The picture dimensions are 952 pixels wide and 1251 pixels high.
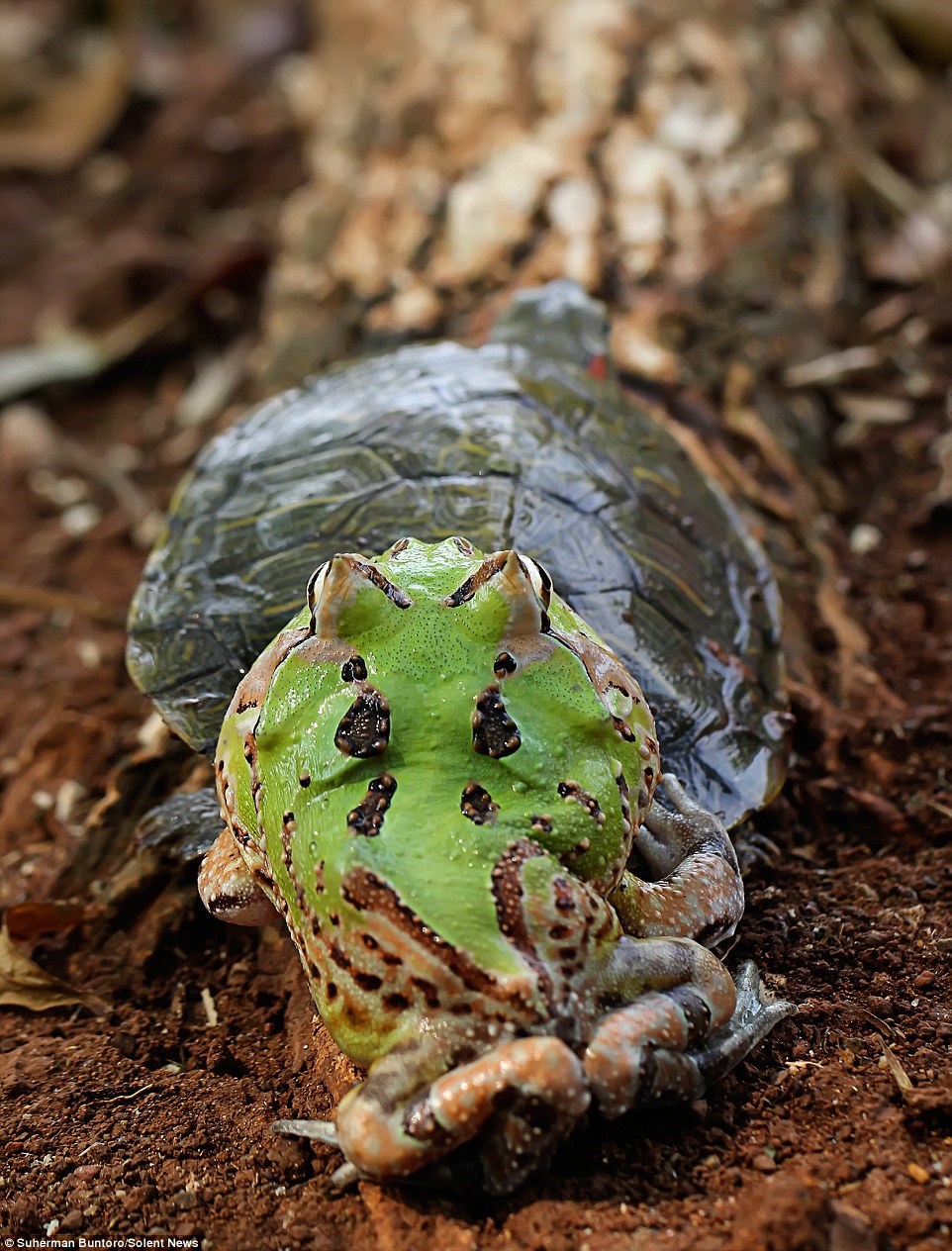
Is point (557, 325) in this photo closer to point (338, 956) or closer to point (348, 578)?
point (348, 578)

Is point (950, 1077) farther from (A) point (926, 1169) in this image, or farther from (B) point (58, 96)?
(B) point (58, 96)

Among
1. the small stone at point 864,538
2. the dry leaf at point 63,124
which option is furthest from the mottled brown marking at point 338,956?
the dry leaf at point 63,124

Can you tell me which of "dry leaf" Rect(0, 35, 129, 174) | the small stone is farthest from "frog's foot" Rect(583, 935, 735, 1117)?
"dry leaf" Rect(0, 35, 129, 174)

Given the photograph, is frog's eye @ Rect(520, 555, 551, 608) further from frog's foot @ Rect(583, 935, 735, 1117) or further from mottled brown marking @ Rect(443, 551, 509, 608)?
frog's foot @ Rect(583, 935, 735, 1117)

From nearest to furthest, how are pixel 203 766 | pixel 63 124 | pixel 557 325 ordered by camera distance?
pixel 203 766
pixel 557 325
pixel 63 124

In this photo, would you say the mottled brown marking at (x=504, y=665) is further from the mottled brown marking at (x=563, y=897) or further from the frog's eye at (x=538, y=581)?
the mottled brown marking at (x=563, y=897)

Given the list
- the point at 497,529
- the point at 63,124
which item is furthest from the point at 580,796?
the point at 63,124
